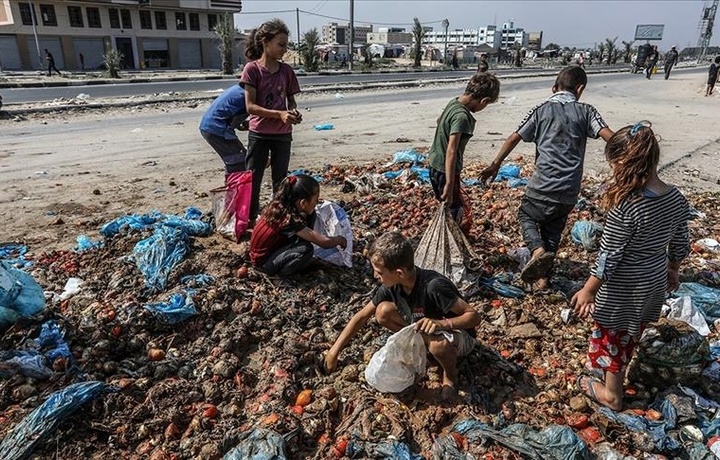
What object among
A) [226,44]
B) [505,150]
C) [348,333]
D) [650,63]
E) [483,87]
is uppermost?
[226,44]

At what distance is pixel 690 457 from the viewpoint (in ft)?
7.44

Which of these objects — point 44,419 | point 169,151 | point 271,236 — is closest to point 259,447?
point 44,419

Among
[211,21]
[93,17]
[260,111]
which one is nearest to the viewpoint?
[260,111]

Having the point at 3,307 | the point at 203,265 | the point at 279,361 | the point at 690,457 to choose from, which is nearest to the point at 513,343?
the point at 690,457

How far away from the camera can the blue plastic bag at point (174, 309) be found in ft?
10.3

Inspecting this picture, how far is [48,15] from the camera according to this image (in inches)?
1455

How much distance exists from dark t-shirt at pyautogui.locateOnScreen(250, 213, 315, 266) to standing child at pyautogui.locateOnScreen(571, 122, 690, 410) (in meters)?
1.92

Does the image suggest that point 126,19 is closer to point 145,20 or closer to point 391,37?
point 145,20

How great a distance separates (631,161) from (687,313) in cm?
174

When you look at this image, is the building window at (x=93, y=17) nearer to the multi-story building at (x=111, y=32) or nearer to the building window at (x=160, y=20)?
the multi-story building at (x=111, y=32)

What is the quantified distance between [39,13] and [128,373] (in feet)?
143

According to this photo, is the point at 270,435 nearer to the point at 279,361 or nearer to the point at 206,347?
the point at 279,361

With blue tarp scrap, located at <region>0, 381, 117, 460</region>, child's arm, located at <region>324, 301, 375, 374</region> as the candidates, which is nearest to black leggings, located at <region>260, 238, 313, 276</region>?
child's arm, located at <region>324, 301, 375, 374</region>

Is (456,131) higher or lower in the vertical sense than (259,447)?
higher
